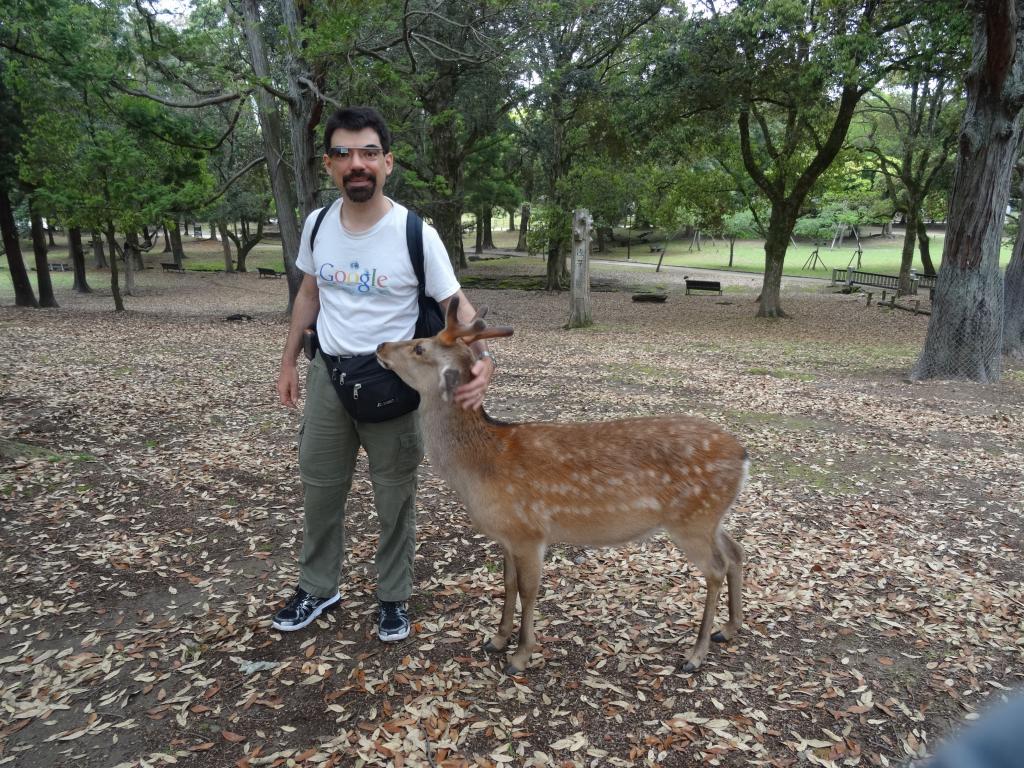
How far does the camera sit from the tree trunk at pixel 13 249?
16391mm

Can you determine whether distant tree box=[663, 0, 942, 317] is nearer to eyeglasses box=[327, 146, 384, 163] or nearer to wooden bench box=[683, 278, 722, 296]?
wooden bench box=[683, 278, 722, 296]

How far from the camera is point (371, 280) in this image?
2889 millimetres

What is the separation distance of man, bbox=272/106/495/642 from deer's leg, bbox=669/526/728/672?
3.85ft

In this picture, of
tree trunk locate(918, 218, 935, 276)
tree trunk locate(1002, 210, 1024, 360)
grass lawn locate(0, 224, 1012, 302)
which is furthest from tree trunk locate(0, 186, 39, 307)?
tree trunk locate(918, 218, 935, 276)

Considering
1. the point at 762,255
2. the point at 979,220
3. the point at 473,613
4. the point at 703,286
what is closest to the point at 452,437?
the point at 473,613

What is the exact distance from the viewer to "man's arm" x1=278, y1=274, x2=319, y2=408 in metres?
3.20

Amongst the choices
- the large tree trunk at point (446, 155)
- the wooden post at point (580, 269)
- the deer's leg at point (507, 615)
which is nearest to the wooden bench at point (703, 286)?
the large tree trunk at point (446, 155)

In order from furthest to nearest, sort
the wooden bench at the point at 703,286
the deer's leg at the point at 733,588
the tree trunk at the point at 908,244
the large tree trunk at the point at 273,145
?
the wooden bench at the point at 703,286
the tree trunk at the point at 908,244
the large tree trunk at the point at 273,145
the deer's leg at the point at 733,588

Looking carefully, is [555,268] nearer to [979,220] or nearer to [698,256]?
[979,220]

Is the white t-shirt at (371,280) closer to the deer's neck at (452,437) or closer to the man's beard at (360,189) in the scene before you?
the man's beard at (360,189)

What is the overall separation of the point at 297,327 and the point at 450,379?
88cm

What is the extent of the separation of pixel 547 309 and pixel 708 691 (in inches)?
729

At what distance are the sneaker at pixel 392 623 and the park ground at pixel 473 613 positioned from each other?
0.26 feet

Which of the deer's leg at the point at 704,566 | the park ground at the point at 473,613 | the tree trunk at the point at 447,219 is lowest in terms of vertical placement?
the park ground at the point at 473,613
